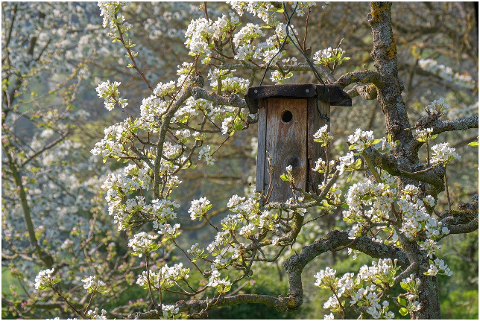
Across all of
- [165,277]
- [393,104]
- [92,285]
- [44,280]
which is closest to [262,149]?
[165,277]

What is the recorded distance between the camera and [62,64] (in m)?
7.14

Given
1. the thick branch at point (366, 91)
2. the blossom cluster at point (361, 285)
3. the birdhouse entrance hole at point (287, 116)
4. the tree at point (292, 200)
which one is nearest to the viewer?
the blossom cluster at point (361, 285)

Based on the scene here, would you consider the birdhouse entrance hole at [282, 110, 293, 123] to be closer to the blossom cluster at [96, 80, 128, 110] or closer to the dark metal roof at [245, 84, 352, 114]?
the dark metal roof at [245, 84, 352, 114]

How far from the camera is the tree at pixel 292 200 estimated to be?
2.28 m

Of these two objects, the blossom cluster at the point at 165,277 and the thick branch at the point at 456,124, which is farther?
the thick branch at the point at 456,124

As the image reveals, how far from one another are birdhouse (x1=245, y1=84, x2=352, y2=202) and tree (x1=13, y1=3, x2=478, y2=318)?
0.08 meters

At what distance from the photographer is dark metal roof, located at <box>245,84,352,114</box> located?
8.33ft

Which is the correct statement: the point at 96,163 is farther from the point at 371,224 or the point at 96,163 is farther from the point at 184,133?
the point at 371,224

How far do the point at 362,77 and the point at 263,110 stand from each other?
57 centimetres

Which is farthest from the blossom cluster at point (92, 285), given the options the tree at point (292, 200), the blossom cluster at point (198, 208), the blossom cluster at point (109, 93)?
the blossom cluster at point (109, 93)

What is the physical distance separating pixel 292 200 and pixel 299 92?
0.48m

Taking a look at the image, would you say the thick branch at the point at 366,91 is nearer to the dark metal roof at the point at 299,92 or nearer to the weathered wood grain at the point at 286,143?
the dark metal roof at the point at 299,92

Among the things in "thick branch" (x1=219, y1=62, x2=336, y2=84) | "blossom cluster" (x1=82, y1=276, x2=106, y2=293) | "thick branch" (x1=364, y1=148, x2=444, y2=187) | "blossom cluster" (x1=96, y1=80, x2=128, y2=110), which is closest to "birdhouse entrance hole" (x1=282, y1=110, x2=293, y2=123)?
"thick branch" (x1=219, y1=62, x2=336, y2=84)

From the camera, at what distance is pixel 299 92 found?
2.55 m
